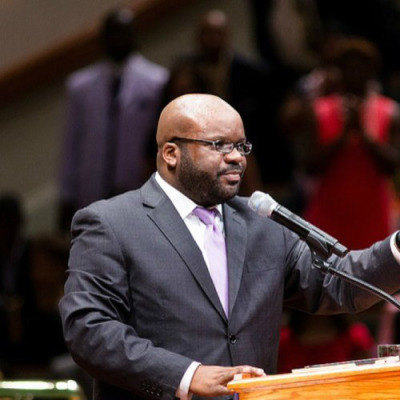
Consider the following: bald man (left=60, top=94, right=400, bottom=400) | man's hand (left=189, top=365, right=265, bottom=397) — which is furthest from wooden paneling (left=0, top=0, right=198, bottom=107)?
man's hand (left=189, top=365, right=265, bottom=397)

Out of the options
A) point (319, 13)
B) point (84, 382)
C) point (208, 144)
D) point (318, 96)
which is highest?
point (319, 13)

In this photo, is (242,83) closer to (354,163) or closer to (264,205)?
(354,163)

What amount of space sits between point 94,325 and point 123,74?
142 inches

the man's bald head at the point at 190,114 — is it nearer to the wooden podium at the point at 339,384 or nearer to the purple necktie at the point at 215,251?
the purple necktie at the point at 215,251

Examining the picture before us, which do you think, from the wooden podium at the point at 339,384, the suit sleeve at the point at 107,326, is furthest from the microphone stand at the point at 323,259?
the suit sleeve at the point at 107,326

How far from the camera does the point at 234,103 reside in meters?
6.80

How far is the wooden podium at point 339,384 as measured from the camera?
315cm

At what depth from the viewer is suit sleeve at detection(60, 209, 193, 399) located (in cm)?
350

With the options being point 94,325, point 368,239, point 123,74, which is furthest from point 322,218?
point 94,325

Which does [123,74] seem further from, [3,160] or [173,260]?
[173,260]

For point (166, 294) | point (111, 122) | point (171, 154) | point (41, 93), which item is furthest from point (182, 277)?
point (41, 93)

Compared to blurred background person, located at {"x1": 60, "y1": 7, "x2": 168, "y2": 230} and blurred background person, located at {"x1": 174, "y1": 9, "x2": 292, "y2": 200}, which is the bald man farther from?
blurred background person, located at {"x1": 60, "y1": 7, "x2": 168, "y2": 230}

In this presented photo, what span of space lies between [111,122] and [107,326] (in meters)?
3.55

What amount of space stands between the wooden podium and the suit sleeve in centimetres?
39
